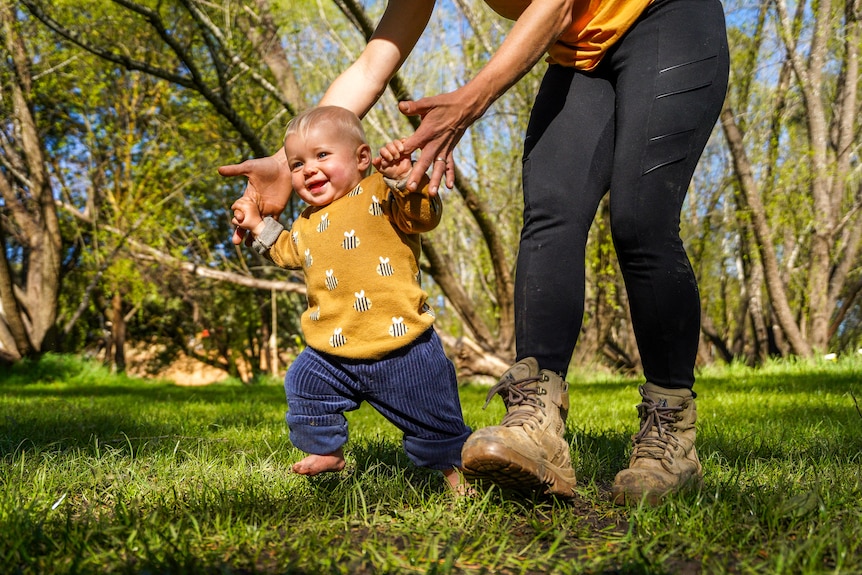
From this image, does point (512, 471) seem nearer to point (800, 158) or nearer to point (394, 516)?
point (394, 516)

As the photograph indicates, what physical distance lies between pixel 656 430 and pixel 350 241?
39.1 inches

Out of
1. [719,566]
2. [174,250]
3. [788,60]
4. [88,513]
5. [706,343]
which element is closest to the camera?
[719,566]

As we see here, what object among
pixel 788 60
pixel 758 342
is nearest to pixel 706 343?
→ pixel 758 342

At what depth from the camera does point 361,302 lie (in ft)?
6.93

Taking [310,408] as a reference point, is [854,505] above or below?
below

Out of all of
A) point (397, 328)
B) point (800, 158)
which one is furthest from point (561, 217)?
point (800, 158)

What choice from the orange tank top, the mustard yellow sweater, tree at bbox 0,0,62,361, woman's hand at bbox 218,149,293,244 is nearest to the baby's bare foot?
the mustard yellow sweater

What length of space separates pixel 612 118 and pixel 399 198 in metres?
0.67

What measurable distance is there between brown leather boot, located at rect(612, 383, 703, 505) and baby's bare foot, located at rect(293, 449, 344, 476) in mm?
782

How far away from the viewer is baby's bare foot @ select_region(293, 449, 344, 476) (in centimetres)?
212

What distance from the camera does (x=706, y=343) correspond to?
14227 mm

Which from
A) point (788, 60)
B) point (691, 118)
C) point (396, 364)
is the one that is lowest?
point (396, 364)

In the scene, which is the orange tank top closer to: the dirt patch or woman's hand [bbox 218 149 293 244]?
woman's hand [bbox 218 149 293 244]

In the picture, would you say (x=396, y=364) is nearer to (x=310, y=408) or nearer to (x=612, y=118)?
(x=310, y=408)
